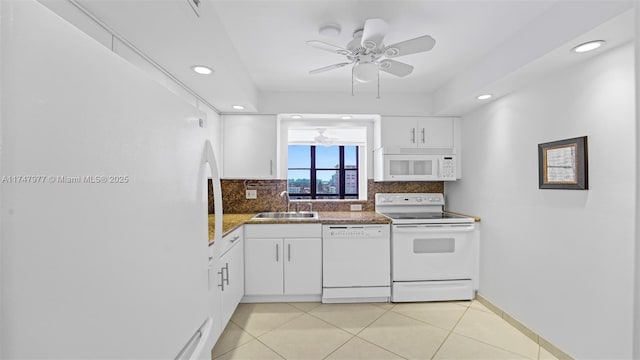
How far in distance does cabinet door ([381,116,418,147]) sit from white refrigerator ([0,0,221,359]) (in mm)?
2854

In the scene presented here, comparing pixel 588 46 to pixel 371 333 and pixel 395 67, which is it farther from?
pixel 371 333

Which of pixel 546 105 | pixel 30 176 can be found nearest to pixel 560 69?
pixel 546 105

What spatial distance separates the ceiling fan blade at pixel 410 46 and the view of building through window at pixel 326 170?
318cm

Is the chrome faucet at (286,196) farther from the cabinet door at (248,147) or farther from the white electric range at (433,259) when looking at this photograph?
the white electric range at (433,259)

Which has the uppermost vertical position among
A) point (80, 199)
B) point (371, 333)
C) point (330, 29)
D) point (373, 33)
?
point (330, 29)

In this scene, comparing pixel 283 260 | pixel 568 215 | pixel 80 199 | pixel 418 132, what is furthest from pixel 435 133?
pixel 80 199

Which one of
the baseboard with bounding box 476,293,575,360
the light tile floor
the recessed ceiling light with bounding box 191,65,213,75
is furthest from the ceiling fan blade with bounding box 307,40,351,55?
Result: the baseboard with bounding box 476,293,575,360

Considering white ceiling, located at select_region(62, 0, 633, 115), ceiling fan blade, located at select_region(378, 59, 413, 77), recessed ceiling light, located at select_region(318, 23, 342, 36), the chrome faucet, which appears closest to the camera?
white ceiling, located at select_region(62, 0, 633, 115)

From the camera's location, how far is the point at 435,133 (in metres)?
3.28

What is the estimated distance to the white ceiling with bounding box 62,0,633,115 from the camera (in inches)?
54.2

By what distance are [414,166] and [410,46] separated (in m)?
1.75

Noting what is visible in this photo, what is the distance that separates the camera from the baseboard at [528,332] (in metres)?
1.93

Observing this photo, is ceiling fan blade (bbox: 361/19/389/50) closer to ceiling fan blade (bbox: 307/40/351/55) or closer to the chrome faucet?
ceiling fan blade (bbox: 307/40/351/55)

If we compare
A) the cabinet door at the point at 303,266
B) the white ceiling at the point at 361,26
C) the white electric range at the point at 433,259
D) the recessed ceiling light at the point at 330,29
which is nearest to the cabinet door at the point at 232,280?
the cabinet door at the point at 303,266
